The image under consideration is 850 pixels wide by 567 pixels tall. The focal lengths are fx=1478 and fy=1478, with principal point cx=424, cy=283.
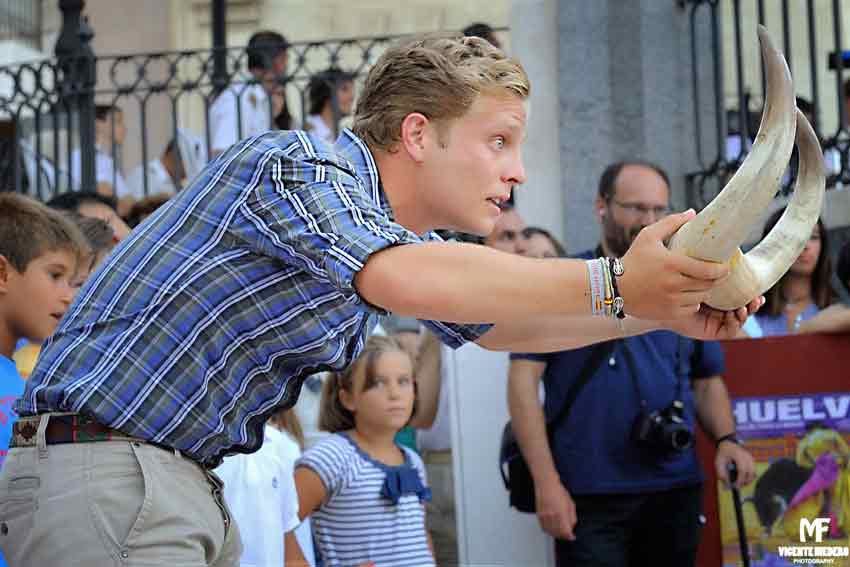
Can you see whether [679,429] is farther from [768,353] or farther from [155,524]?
[155,524]

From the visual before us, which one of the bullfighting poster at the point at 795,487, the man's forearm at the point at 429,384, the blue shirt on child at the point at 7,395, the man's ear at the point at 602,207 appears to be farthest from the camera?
the man's forearm at the point at 429,384

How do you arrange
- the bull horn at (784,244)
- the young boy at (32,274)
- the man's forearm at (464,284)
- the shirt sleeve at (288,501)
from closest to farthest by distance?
the man's forearm at (464,284) → the bull horn at (784,244) → the young boy at (32,274) → the shirt sleeve at (288,501)

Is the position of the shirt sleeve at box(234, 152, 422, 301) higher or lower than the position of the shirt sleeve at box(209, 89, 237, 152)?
lower

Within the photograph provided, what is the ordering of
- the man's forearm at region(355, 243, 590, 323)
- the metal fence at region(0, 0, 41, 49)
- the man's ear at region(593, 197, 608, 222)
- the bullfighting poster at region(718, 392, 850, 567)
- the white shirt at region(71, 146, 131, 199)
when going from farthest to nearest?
1. the metal fence at region(0, 0, 41, 49)
2. the white shirt at region(71, 146, 131, 199)
3. the man's ear at region(593, 197, 608, 222)
4. the bullfighting poster at region(718, 392, 850, 567)
5. the man's forearm at region(355, 243, 590, 323)

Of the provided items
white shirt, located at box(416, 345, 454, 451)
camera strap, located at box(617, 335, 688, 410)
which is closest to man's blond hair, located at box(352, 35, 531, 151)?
camera strap, located at box(617, 335, 688, 410)

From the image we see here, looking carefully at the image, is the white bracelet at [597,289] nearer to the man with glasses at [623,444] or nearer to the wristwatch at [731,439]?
the man with glasses at [623,444]

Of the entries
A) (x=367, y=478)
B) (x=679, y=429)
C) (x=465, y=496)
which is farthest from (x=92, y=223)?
(x=679, y=429)

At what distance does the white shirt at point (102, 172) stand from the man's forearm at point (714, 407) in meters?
5.15

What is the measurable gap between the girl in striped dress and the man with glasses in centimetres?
48

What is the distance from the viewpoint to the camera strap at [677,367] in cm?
594

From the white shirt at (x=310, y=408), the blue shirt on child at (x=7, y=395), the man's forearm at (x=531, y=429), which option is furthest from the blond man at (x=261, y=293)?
the white shirt at (x=310, y=408)

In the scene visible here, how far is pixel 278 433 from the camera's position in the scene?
19.2ft

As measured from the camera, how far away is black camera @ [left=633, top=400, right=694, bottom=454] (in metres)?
5.75

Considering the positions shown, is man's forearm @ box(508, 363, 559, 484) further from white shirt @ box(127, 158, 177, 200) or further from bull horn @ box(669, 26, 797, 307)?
white shirt @ box(127, 158, 177, 200)
